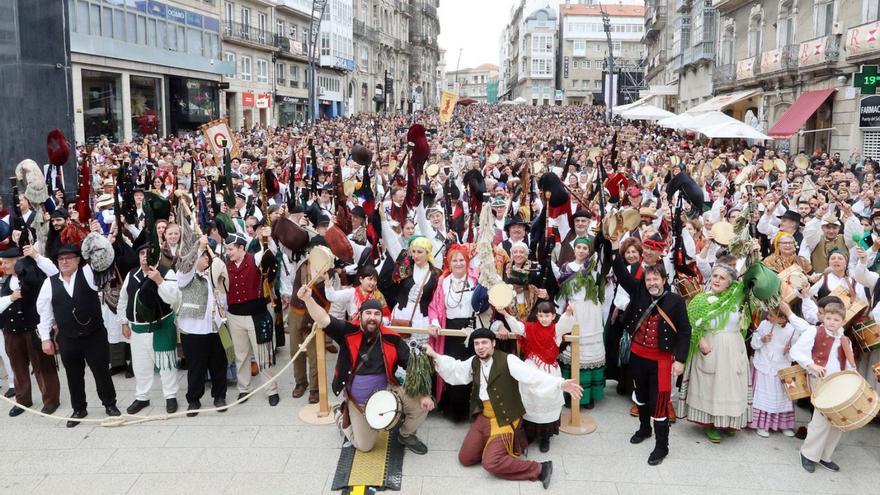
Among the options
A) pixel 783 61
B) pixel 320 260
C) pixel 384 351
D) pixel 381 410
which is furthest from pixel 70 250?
pixel 783 61

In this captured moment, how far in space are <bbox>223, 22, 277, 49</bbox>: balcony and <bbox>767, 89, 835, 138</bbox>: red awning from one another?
2722 cm

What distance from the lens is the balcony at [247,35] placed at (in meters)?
37.2

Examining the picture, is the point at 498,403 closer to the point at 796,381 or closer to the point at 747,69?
the point at 796,381

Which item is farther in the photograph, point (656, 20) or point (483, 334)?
point (656, 20)

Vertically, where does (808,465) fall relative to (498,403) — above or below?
below

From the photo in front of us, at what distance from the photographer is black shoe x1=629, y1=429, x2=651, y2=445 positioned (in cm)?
559

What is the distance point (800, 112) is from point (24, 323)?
878 inches

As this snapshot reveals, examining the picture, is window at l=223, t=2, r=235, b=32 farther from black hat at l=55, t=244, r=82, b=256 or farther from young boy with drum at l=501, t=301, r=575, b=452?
young boy with drum at l=501, t=301, r=575, b=452

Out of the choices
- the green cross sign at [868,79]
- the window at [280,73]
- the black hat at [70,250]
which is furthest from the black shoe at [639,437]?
the window at [280,73]

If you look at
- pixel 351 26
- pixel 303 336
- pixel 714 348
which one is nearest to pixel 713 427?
pixel 714 348

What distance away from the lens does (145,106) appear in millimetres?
29578

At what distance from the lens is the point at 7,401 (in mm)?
6473

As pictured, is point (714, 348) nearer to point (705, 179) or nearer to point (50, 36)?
point (705, 179)

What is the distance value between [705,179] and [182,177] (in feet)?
31.6
